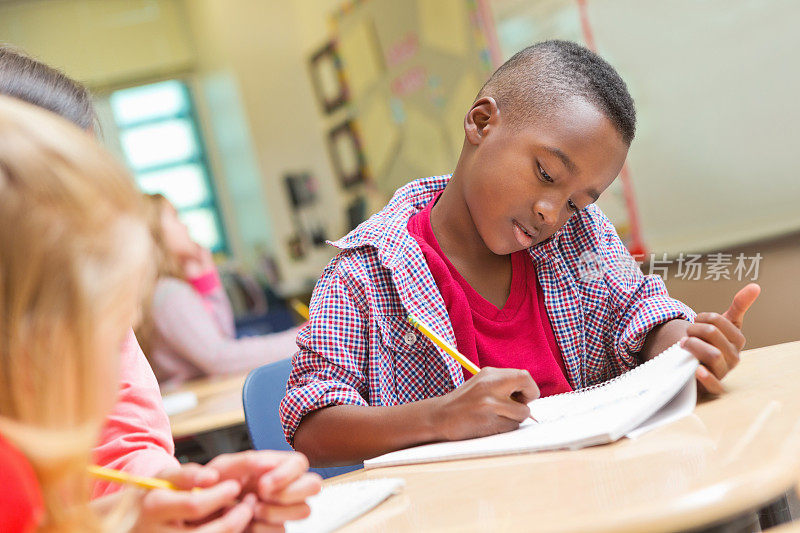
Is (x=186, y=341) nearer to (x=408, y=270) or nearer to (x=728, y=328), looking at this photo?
(x=408, y=270)

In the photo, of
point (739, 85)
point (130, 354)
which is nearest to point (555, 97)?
point (130, 354)

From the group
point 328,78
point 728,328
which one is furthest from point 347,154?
point 728,328

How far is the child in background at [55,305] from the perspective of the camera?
505 mm

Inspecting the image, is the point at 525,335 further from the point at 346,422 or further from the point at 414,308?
the point at 346,422

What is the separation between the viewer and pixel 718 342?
1.03 meters

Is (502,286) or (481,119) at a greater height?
(481,119)

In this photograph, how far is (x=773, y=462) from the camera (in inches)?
26.0

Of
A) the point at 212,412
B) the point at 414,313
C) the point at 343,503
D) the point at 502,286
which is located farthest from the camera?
the point at 212,412

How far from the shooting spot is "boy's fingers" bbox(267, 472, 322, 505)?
69 cm

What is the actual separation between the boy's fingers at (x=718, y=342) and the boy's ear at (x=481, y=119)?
19.2 inches

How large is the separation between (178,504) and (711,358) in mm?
656

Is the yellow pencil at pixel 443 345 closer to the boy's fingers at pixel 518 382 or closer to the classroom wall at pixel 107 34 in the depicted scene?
the boy's fingers at pixel 518 382

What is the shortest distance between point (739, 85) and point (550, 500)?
7.71 ft

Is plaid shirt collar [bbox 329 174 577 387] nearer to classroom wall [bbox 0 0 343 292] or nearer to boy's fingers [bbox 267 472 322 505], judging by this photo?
boy's fingers [bbox 267 472 322 505]
